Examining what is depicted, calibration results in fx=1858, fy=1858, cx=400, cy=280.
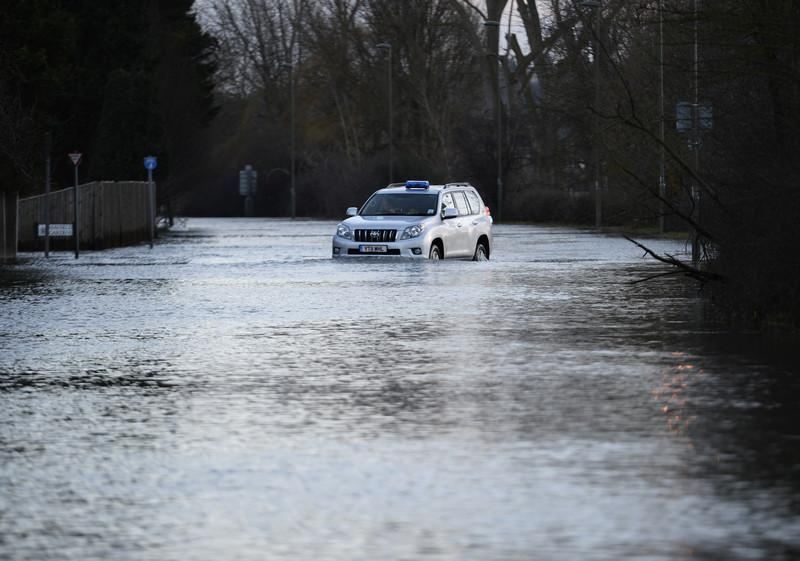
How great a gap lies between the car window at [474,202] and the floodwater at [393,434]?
524 inches

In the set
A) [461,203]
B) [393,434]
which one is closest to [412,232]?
[461,203]

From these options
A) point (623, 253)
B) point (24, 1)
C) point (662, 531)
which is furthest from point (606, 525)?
point (24, 1)

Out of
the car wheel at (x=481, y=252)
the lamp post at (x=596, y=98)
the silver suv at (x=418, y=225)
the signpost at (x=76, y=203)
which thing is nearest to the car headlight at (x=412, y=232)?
the silver suv at (x=418, y=225)

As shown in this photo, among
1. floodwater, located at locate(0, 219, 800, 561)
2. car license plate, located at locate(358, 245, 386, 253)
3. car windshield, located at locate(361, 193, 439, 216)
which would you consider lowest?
floodwater, located at locate(0, 219, 800, 561)

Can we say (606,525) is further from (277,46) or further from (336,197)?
(277,46)

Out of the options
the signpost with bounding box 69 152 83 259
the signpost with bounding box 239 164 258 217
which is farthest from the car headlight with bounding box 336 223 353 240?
the signpost with bounding box 239 164 258 217

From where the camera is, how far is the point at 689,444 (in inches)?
435

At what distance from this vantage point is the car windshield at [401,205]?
1412 inches

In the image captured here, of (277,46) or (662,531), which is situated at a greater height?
(277,46)

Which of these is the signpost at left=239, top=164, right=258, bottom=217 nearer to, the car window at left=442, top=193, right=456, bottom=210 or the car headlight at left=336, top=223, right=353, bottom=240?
the car headlight at left=336, top=223, right=353, bottom=240

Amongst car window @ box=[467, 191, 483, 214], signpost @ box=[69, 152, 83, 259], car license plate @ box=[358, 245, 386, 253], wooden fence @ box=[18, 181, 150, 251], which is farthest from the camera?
wooden fence @ box=[18, 181, 150, 251]

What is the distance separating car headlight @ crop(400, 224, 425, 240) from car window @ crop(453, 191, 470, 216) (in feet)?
4.51

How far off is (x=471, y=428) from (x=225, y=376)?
12.4ft

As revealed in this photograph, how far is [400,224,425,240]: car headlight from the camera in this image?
3512cm
